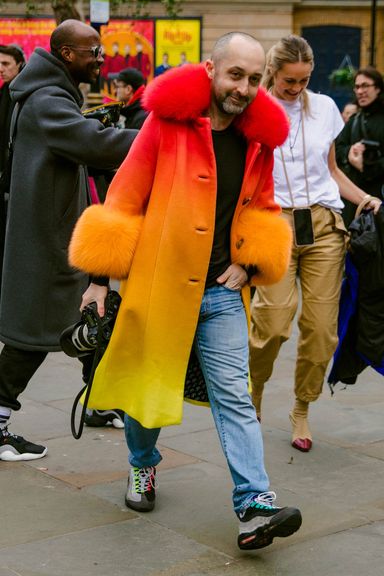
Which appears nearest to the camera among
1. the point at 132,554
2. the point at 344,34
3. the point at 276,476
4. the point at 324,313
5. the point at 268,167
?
the point at 132,554

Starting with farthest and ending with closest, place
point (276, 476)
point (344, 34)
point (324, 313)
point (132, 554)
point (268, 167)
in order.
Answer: point (344, 34) < point (324, 313) < point (276, 476) < point (268, 167) < point (132, 554)

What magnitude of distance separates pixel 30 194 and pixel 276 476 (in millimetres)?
1729

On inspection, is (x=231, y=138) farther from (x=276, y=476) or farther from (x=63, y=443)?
(x=63, y=443)

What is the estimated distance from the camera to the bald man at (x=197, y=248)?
3.89m

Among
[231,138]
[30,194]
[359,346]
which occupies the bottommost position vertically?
[359,346]

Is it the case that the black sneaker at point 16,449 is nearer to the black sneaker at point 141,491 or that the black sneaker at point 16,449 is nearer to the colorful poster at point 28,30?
the black sneaker at point 141,491

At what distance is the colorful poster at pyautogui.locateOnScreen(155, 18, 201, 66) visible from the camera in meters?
31.7

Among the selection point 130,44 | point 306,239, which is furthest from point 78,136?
point 130,44

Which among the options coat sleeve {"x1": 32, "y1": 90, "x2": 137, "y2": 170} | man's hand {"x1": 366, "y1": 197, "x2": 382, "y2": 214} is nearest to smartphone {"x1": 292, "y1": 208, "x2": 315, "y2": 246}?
man's hand {"x1": 366, "y1": 197, "x2": 382, "y2": 214}

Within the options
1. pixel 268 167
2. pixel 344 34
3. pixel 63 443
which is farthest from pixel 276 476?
pixel 344 34

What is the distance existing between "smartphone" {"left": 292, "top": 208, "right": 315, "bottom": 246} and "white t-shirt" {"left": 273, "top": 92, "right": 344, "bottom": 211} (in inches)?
2.4

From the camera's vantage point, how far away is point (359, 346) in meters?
5.38

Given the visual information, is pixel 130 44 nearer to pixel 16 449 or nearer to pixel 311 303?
pixel 311 303

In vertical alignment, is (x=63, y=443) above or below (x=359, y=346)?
below
